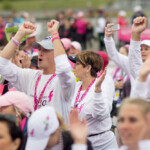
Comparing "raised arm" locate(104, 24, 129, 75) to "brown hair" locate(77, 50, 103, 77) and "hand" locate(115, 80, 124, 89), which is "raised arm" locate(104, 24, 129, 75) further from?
"hand" locate(115, 80, 124, 89)

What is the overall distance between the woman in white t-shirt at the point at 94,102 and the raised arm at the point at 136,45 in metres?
0.36

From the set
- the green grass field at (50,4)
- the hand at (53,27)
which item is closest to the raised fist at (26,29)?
the hand at (53,27)

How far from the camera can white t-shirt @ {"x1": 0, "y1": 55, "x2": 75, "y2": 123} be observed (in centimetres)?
423

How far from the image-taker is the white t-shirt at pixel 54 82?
13.9 ft

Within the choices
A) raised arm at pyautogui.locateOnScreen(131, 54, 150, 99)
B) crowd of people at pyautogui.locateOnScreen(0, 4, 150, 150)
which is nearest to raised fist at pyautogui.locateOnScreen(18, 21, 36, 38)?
crowd of people at pyautogui.locateOnScreen(0, 4, 150, 150)

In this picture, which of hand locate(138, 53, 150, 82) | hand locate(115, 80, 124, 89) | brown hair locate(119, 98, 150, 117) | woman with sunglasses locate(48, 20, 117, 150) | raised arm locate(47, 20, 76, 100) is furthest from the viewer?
hand locate(115, 80, 124, 89)

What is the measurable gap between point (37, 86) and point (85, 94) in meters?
0.61

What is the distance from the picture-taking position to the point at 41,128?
3.62m

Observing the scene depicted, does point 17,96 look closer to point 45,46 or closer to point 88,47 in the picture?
point 45,46

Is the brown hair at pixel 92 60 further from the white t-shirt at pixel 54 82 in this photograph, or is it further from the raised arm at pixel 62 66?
the raised arm at pixel 62 66

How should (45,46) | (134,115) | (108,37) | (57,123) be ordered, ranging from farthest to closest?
(108,37) → (45,46) → (57,123) → (134,115)

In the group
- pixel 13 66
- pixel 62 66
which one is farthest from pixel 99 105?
pixel 13 66

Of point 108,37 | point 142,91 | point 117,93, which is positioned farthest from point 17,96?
point 117,93

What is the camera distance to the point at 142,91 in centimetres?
386
